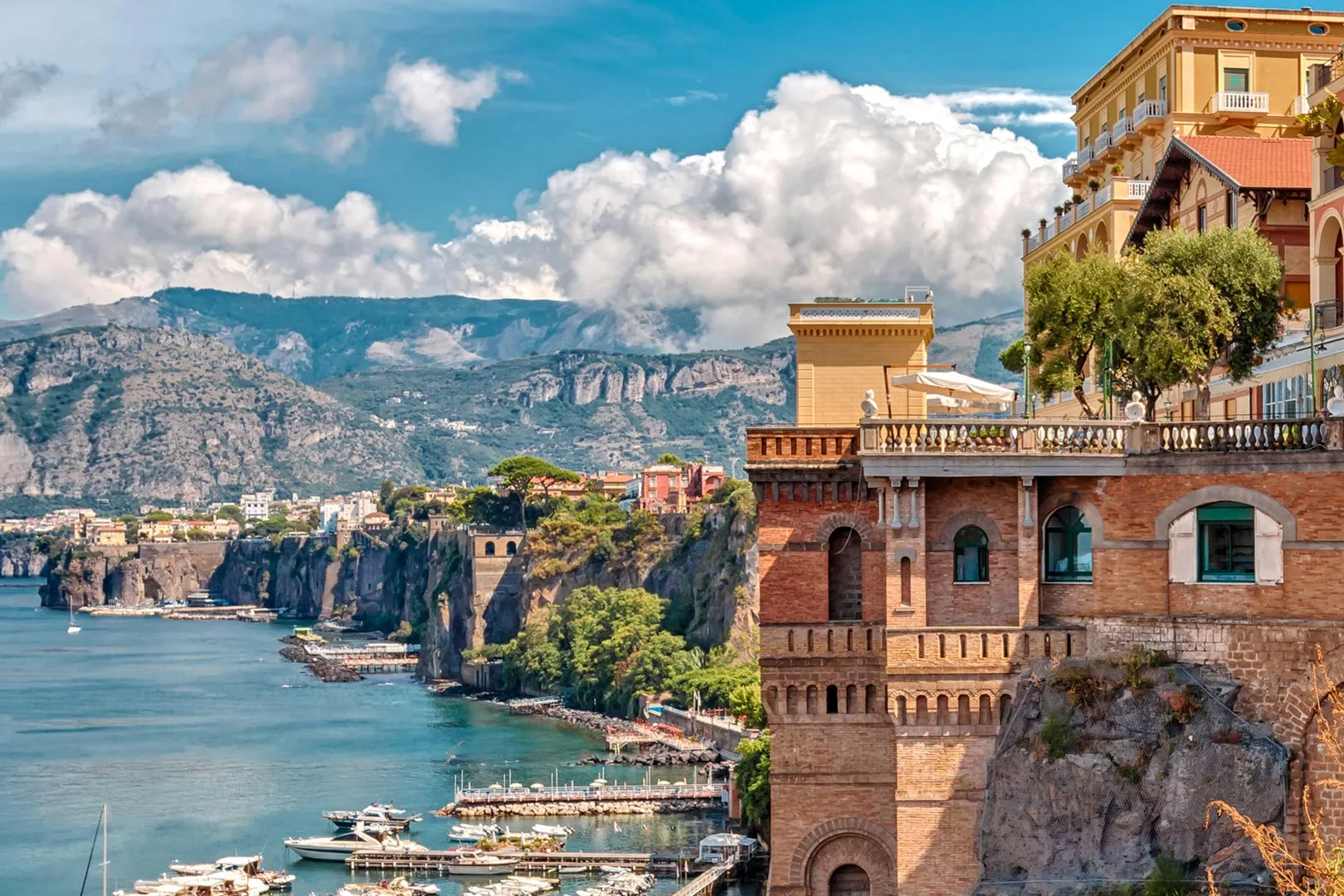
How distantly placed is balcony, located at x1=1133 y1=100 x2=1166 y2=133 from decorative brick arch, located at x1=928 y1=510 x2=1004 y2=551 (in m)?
29.4

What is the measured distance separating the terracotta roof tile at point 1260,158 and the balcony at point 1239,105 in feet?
20.4

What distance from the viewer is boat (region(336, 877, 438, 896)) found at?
A: 341 ft

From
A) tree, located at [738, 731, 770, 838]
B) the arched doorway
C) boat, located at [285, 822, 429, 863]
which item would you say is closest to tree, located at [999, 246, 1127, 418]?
the arched doorway

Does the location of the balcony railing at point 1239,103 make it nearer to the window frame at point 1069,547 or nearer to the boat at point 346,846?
the window frame at point 1069,547

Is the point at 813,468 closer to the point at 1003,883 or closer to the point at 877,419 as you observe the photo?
the point at 877,419

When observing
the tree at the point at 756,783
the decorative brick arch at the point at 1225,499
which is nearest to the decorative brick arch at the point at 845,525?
the decorative brick arch at the point at 1225,499

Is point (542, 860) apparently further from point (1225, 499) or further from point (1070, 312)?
point (1225, 499)

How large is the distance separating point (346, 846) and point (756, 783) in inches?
1118

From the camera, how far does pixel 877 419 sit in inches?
1737

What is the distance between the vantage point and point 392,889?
344 feet

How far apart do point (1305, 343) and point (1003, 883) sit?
1833cm

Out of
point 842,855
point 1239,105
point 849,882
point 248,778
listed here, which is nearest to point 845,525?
point 842,855

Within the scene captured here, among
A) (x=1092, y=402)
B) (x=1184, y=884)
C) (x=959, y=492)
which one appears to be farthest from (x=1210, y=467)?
(x=1092, y=402)

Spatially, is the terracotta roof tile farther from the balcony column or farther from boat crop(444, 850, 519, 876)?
boat crop(444, 850, 519, 876)
